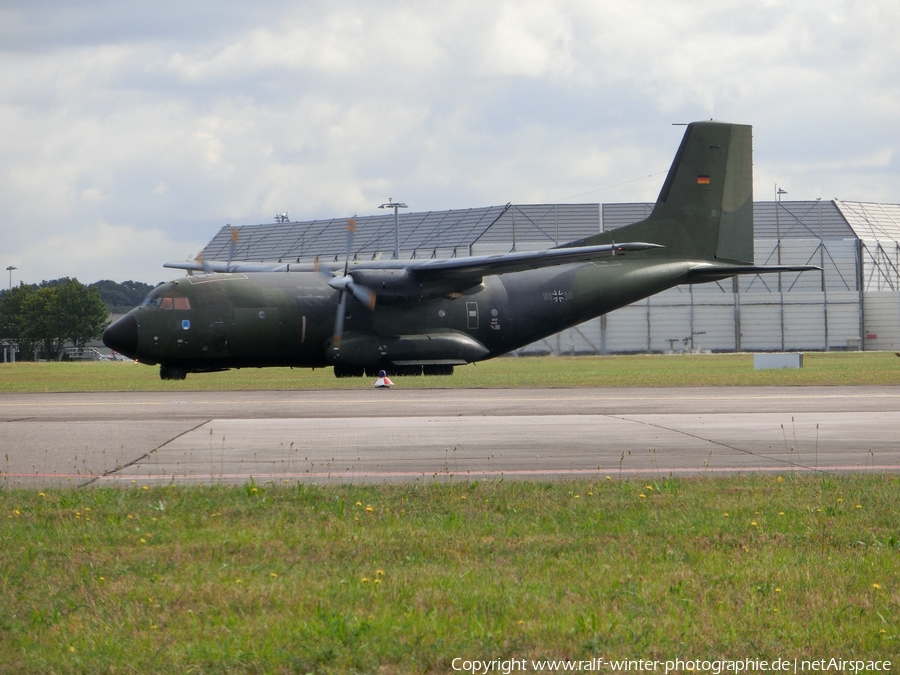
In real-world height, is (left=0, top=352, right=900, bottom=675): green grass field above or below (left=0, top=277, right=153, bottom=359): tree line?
below

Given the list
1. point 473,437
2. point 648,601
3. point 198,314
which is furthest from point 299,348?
point 648,601

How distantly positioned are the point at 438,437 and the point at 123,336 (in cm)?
1729

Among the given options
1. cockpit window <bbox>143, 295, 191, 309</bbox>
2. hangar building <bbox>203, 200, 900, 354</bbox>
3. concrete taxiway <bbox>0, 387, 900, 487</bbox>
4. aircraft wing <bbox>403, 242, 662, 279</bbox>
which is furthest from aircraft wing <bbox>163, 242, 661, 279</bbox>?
hangar building <bbox>203, 200, 900, 354</bbox>

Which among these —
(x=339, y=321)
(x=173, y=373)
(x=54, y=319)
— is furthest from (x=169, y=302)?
(x=54, y=319)

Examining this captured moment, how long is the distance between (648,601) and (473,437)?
8.57 m

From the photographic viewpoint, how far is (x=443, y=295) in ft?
105

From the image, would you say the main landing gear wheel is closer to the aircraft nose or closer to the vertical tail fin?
the aircraft nose

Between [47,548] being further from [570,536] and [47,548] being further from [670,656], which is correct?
[670,656]

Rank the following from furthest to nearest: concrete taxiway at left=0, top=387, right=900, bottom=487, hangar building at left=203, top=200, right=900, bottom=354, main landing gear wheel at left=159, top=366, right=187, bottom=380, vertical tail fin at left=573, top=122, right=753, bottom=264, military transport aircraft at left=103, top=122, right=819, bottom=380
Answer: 1. hangar building at left=203, top=200, right=900, bottom=354
2. vertical tail fin at left=573, top=122, right=753, bottom=264
3. main landing gear wheel at left=159, top=366, right=187, bottom=380
4. military transport aircraft at left=103, top=122, right=819, bottom=380
5. concrete taxiway at left=0, top=387, right=900, bottom=487

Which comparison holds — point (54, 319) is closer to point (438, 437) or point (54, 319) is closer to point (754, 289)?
point (754, 289)

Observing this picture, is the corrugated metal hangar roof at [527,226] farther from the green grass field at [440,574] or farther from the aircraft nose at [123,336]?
the green grass field at [440,574]

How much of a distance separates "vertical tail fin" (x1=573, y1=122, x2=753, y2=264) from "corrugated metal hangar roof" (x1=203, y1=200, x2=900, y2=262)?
4319 cm

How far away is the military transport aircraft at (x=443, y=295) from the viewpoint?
29.3 m

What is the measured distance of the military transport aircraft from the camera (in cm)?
2931
